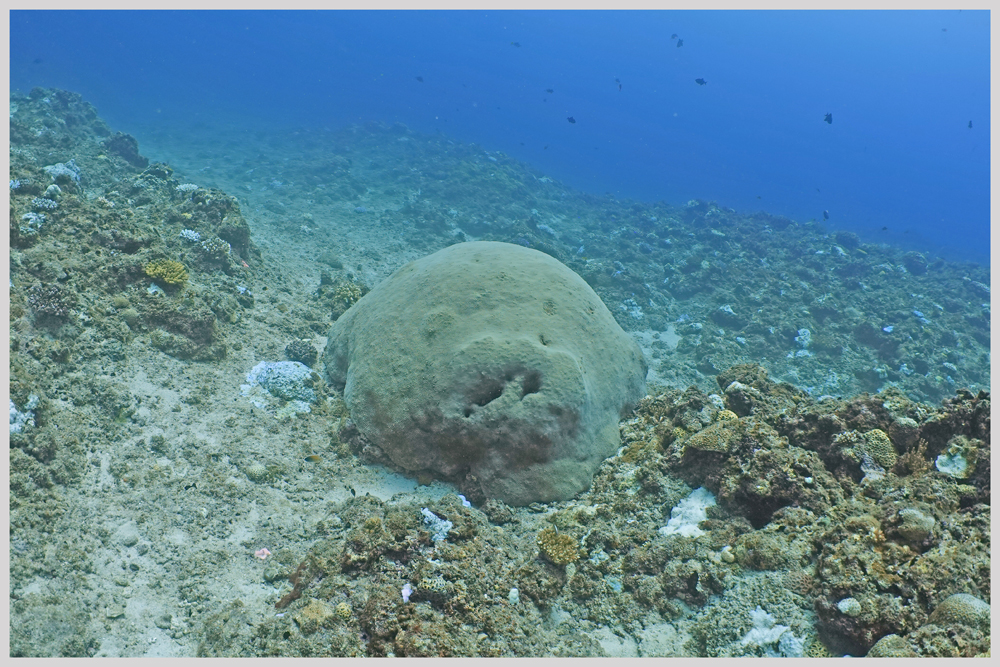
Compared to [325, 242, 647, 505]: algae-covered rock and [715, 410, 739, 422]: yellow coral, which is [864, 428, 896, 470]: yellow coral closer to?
[715, 410, 739, 422]: yellow coral

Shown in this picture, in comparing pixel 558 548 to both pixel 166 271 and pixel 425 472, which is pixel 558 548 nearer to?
pixel 425 472

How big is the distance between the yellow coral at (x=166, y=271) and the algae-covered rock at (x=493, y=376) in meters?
3.21

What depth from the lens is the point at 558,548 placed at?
5.23 metres

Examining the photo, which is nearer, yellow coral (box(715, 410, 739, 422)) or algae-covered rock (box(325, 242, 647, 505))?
algae-covered rock (box(325, 242, 647, 505))

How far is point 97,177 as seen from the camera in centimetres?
1717

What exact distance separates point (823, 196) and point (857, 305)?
84575mm

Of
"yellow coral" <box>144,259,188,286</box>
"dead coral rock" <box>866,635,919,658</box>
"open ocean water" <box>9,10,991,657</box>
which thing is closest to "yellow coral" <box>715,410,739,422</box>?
"open ocean water" <box>9,10,991,657</box>

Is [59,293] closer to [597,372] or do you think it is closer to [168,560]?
[168,560]

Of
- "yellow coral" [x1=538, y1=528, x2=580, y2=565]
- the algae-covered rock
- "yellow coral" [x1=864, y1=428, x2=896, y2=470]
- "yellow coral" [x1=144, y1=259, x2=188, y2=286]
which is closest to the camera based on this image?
"yellow coral" [x1=538, y1=528, x2=580, y2=565]

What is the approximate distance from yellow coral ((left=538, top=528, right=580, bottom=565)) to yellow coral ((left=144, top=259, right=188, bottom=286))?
26.7 feet

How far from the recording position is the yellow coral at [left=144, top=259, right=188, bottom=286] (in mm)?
8961

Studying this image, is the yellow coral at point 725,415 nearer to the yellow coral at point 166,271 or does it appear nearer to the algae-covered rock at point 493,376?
the algae-covered rock at point 493,376

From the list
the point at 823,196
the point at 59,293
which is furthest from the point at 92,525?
the point at 823,196

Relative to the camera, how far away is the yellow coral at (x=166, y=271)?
8.96 meters
